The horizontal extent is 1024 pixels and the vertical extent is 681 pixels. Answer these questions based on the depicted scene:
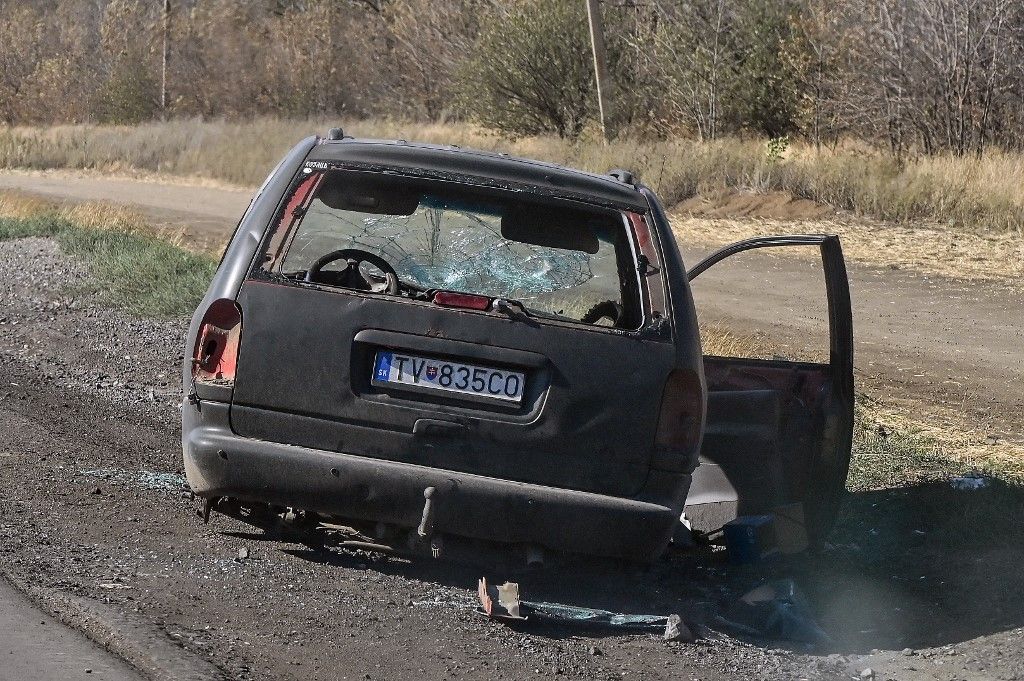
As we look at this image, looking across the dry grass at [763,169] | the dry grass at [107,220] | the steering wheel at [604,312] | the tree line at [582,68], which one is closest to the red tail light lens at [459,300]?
the steering wheel at [604,312]

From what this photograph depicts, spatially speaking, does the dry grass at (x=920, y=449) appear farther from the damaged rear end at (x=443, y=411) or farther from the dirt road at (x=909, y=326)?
the damaged rear end at (x=443, y=411)

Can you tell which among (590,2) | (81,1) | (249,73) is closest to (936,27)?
(590,2)

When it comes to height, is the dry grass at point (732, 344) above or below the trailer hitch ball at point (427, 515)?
below

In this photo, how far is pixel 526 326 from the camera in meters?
4.68

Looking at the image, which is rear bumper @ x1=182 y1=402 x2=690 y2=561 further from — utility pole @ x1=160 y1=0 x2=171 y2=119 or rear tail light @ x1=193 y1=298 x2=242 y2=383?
utility pole @ x1=160 y1=0 x2=171 y2=119

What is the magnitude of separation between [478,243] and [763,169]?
1588 cm

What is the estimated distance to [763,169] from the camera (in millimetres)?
21906

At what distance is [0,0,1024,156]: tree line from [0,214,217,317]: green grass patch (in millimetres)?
13552

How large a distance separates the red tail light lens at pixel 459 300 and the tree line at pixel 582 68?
19.2 meters

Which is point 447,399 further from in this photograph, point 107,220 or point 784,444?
point 107,220

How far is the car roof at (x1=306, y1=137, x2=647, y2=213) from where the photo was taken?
4965 millimetres

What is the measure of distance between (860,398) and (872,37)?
1602cm

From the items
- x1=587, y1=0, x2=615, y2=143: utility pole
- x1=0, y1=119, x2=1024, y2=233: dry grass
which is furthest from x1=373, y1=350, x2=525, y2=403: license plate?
x1=587, y1=0, x2=615, y2=143: utility pole

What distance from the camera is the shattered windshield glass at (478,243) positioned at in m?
5.18
